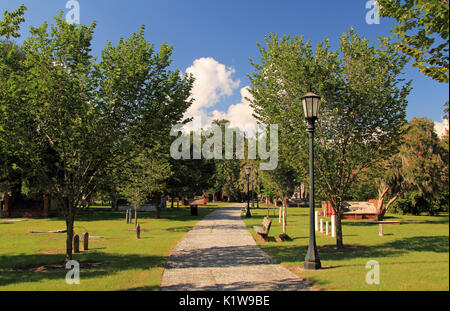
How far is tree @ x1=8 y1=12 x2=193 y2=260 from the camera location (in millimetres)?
10031

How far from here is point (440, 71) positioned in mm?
6250

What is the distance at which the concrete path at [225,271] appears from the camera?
7291 millimetres

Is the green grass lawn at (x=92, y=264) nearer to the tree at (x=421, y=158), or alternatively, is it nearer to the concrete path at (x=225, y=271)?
the concrete path at (x=225, y=271)

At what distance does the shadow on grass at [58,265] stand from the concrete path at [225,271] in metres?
1.14

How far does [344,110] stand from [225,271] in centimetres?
804

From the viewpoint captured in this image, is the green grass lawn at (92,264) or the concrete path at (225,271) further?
the green grass lawn at (92,264)

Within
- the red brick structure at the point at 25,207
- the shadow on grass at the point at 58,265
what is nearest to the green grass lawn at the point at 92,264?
the shadow on grass at the point at 58,265

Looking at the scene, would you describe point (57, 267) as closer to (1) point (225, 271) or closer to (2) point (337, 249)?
(1) point (225, 271)

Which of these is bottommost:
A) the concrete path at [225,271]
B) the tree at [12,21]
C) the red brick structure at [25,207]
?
the red brick structure at [25,207]

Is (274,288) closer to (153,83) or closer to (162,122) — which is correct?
(162,122)

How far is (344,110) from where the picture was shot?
12.8 meters

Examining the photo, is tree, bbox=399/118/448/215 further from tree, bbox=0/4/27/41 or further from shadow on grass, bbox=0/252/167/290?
tree, bbox=0/4/27/41

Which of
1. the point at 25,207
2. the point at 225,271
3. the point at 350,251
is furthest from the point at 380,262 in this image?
the point at 25,207

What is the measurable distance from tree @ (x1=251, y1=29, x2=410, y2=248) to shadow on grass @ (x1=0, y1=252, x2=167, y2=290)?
7.08 metres
